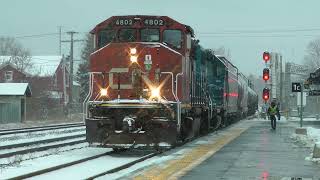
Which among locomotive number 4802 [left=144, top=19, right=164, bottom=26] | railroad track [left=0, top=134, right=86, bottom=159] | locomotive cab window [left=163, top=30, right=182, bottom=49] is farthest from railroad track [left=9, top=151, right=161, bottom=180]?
locomotive number 4802 [left=144, top=19, right=164, bottom=26]

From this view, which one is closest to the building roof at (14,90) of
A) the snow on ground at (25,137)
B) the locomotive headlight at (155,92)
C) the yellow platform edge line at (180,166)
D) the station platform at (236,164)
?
the snow on ground at (25,137)

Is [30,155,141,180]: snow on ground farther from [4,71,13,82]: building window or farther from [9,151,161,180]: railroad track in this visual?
[4,71,13,82]: building window

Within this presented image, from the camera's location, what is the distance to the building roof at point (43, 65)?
94.1 metres

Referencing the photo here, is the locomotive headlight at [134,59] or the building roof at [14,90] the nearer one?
the locomotive headlight at [134,59]

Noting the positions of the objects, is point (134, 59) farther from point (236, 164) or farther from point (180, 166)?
point (236, 164)

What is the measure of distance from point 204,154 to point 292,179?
16.8 feet

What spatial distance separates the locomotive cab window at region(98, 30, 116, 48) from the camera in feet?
56.6

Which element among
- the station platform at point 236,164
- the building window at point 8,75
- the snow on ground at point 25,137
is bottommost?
the snow on ground at point 25,137

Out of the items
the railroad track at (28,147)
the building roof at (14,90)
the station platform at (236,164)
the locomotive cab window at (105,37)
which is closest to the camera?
the station platform at (236,164)

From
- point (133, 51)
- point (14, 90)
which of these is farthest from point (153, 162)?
point (14, 90)

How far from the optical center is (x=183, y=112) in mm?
17578

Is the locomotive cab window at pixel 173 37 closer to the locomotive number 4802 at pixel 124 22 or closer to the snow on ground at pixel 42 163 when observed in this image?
the locomotive number 4802 at pixel 124 22

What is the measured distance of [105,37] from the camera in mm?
17312

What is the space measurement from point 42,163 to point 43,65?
86859 millimetres
